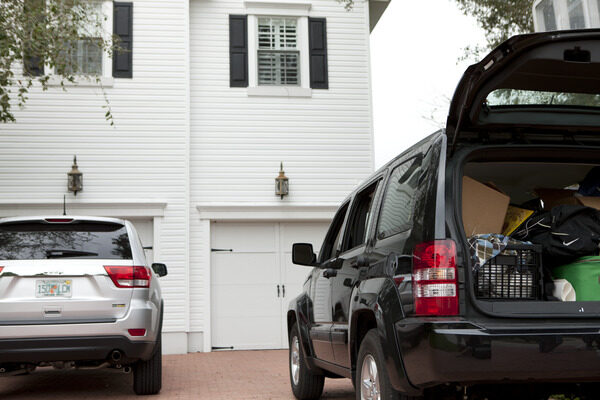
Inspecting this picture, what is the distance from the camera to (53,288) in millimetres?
6727

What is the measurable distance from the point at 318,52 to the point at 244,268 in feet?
14.5

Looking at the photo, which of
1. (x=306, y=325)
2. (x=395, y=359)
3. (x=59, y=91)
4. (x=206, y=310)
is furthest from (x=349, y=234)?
(x=59, y=91)

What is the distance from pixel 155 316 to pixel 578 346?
15.5ft

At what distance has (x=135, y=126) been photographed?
1388 centimetres

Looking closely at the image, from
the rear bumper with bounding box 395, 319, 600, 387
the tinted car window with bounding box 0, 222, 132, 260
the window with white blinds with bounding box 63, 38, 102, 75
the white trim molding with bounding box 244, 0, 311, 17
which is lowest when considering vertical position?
the rear bumper with bounding box 395, 319, 600, 387

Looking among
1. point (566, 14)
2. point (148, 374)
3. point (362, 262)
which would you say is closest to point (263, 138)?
point (566, 14)

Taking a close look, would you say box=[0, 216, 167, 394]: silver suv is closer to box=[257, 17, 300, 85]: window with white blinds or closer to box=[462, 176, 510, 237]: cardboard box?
box=[462, 176, 510, 237]: cardboard box

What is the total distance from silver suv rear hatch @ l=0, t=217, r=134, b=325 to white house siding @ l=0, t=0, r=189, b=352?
6.51 meters

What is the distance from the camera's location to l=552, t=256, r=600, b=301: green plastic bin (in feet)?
13.0

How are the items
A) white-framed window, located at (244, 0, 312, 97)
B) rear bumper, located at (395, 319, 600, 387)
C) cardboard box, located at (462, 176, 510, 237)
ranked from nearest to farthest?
1. rear bumper, located at (395, 319, 600, 387)
2. cardboard box, located at (462, 176, 510, 237)
3. white-framed window, located at (244, 0, 312, 97)

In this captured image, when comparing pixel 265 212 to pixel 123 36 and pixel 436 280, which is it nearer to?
pixel 123 36

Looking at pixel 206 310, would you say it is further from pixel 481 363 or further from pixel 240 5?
pixel 481 363

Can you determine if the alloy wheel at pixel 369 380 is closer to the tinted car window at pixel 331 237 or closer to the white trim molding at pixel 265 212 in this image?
the tinted car window at pixel 331 237

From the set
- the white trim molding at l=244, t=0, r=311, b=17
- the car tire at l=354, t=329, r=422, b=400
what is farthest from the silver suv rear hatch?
the white trim molding at l=244, t=0, r=311, b=17
